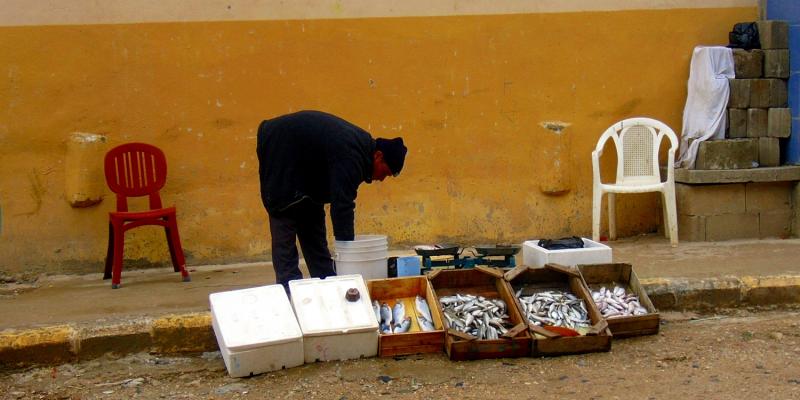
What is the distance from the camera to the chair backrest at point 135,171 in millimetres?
6805

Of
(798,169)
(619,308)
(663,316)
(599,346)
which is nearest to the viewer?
(599,346)

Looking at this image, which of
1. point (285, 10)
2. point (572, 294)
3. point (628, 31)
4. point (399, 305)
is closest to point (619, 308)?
point (572, 294)

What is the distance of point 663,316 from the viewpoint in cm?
595

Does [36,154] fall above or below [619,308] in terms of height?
above

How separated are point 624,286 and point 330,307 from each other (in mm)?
2069

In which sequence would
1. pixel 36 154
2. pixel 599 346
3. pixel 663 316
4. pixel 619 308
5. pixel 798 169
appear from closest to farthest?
1. pixel 599 346
2. pixel 619 308
3. pixel 663 316
4. pixel 36 154
5. pixel 798 169

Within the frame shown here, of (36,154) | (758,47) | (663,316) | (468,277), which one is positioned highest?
(758,47)

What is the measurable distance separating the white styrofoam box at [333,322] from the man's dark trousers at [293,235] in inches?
15.6

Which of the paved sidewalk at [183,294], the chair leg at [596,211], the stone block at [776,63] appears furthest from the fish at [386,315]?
the stone block at [776,63]

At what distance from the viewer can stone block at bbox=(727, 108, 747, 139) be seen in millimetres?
7934

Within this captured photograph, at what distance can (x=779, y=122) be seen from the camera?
7.96m

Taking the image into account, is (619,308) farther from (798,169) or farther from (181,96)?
(181,96)

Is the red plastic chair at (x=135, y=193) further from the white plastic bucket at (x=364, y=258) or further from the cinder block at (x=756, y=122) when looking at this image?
the cinder block at (x=756, y=122)

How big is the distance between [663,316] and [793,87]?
3.38 meters
